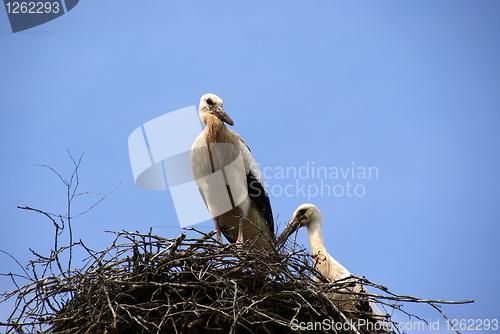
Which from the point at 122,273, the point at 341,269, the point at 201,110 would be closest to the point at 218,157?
the point at 201,110

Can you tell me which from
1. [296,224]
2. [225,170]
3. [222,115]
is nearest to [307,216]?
[296,224]

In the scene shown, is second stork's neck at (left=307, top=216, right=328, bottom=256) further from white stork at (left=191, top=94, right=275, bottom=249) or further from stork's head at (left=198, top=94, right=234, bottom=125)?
stork's head at (left=198, top=94, right=234, bottom=125)

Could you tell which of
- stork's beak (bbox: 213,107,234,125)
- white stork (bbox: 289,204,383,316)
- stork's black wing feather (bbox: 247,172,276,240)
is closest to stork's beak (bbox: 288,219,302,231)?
white stork (bbox: 289,204,383,316)

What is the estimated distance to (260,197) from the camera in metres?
4.96

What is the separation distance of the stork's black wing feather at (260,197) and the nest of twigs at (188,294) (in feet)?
4.66

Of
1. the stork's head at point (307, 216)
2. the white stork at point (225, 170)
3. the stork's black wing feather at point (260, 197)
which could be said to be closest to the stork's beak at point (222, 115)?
the white stork at point (225, 170)

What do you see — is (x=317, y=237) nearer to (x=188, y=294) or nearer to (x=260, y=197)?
(x=260, y=197)

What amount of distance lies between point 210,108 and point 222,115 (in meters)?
Result: 0.16

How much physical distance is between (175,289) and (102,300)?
1.16 ft

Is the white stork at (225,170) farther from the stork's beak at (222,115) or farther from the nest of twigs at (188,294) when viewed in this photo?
the nest of twigs at (188,294)

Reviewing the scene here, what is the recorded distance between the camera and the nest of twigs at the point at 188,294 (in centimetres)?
319

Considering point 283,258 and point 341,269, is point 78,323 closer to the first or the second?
point 283,258

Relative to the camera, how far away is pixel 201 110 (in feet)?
16.0

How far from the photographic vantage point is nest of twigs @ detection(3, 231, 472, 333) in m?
3.19
